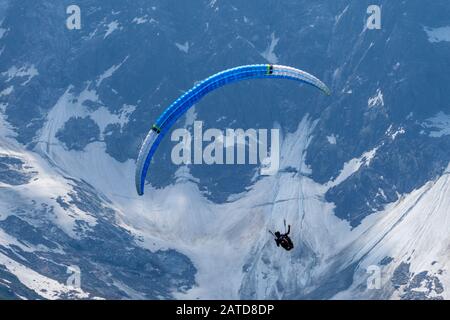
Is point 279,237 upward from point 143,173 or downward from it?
downward
